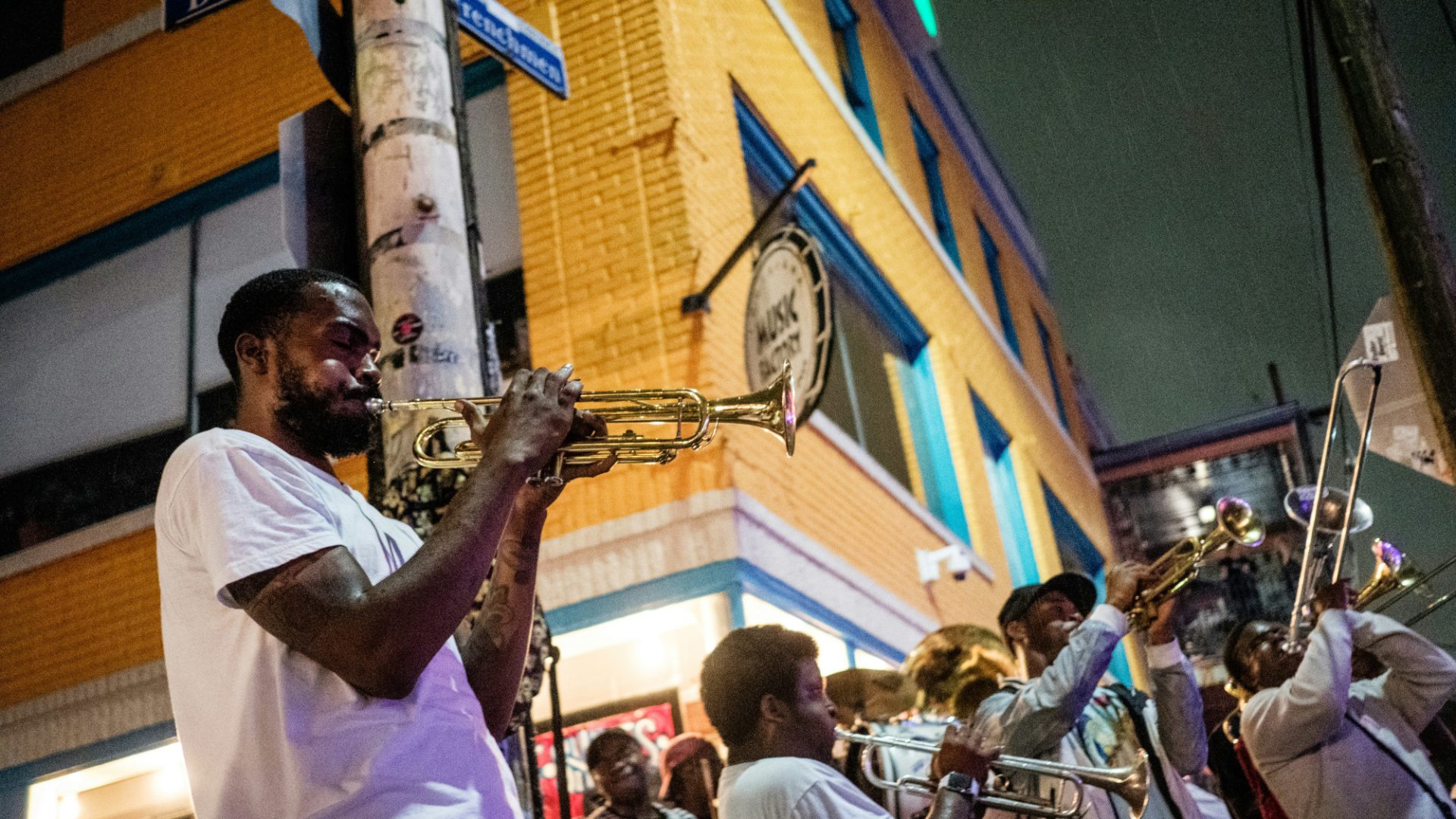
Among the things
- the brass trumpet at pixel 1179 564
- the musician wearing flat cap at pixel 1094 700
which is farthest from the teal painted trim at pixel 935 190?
the musician wearing flat cap at pixel 1094 700

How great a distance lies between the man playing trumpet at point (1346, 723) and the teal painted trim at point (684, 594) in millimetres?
2988

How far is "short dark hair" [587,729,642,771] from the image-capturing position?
5.94m

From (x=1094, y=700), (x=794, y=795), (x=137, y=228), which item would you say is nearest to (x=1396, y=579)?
(x=1094, y=700)

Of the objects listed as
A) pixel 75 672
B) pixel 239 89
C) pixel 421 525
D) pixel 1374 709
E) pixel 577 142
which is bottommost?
pixel 1374 709

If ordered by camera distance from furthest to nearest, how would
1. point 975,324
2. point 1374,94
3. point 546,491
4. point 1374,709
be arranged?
point 975,324 → point 1374,94 → point 1374,709 → point 546,491

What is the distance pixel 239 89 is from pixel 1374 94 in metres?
8.67

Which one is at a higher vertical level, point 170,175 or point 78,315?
point 170,175

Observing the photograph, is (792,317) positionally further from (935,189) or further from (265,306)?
(935,189)

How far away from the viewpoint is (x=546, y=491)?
2508mm

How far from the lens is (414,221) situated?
12.2 ft

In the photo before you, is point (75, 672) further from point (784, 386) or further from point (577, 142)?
point (784, 386)

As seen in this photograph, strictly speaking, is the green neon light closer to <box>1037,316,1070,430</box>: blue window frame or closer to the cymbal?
<box>1037,316,1070,430</box>: blue window frame

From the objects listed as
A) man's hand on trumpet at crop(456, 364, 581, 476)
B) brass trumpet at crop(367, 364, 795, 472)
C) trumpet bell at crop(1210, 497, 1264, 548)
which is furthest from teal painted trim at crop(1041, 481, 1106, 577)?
man's hand on trumpet at crop(456, 364, 581, 476)

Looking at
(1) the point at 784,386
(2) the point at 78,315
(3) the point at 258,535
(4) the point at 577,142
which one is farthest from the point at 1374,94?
(2) the point at 78,315
